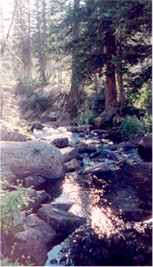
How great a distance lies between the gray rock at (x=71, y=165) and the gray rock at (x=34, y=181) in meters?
1.25

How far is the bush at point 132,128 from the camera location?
12250 mm

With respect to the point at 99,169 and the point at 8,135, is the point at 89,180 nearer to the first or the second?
the point at 99,169

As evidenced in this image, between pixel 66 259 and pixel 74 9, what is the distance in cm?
1628

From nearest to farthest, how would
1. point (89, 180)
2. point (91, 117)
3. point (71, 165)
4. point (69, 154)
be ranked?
point (89, 180)
point (71, 165)
point (69, 154)
point (91, 117)

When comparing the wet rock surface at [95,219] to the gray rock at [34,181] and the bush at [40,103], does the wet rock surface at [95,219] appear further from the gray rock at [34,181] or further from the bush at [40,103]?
the bush at [40,103]

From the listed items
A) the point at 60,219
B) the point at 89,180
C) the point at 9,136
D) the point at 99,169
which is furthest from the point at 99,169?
the point at 9,136

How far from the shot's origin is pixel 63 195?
249 inches

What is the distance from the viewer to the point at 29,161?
7.25 metres

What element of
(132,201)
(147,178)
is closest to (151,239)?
(132,201)

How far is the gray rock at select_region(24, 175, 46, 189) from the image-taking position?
6805 millimetres

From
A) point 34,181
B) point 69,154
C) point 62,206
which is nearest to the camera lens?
point 62,206

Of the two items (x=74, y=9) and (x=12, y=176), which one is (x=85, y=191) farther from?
(x=74, y=9)

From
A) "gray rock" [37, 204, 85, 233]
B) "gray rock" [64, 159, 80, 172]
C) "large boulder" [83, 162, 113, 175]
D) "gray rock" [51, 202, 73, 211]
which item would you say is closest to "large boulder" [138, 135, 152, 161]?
"large boulder" [83, 162, 113, 175]

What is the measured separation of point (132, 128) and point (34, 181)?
7302 millimetres
